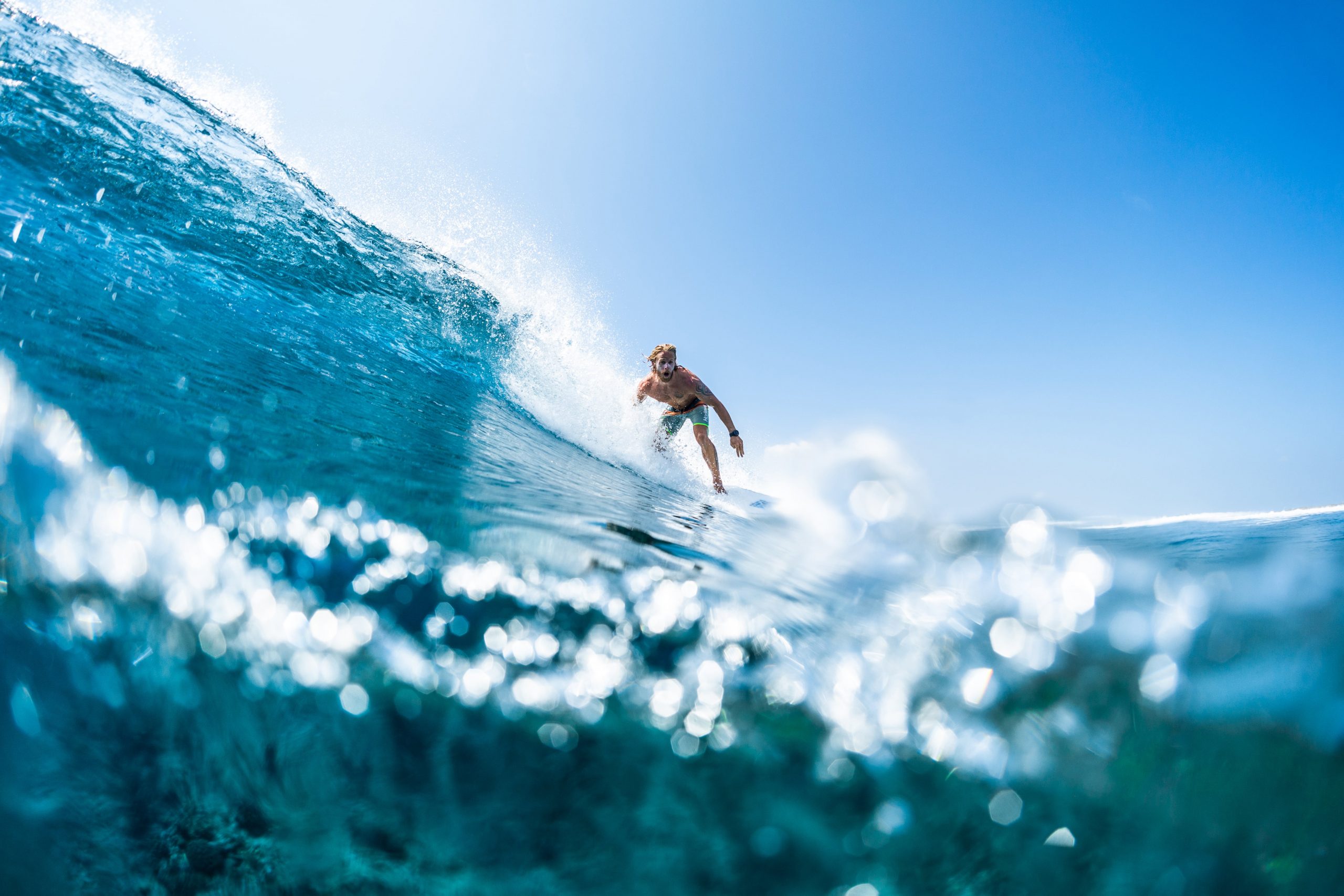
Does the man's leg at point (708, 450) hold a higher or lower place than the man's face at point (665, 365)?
lower

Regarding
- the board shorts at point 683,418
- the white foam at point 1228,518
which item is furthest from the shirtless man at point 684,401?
the white foam at point 1228,518

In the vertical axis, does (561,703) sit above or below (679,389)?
below

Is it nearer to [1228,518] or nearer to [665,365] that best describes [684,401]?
[665,365]

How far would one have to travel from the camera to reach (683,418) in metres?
8.09

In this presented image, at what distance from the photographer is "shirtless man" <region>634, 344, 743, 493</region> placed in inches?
301

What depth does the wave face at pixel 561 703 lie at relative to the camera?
1503 millimetres

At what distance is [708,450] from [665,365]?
1453 millimetres

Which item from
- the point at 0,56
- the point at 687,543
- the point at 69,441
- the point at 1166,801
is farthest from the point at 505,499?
the point at 0,56

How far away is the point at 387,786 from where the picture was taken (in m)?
1.48

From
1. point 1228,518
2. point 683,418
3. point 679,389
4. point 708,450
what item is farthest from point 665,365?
point 1228,518

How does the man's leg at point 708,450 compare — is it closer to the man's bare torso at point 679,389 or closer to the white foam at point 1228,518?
the man's bare torso at point 679,389

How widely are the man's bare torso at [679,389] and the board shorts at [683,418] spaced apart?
67 mm

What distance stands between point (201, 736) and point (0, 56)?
10.9m

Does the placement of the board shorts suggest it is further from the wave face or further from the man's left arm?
the wave face
